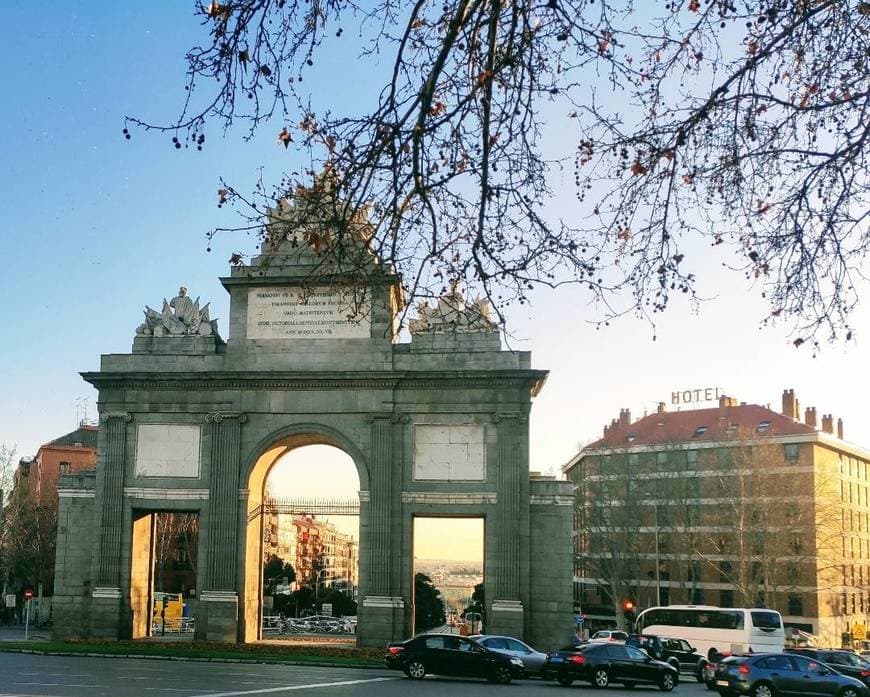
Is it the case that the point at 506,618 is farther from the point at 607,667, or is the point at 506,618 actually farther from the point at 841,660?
the point at 841,660

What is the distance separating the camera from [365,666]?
32.0m

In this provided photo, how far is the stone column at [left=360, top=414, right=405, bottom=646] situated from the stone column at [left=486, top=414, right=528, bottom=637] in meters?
3.44

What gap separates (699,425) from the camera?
83.1 m

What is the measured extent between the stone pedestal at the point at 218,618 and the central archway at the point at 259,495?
540 millimetres

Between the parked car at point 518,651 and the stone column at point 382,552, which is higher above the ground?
the stone column at point 382,552

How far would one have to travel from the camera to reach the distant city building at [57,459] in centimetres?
8919

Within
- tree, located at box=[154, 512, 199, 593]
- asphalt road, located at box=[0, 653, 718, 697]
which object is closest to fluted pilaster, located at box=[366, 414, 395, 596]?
asphalt road, located at box=[0, 653, 718, 697]

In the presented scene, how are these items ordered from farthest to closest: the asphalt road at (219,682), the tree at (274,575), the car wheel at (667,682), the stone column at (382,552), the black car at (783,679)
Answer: the tree at (274,575), the stone column at (382,552), the car wheel at (667,682), the black car at (783,679), the asphalt road at (219,682)

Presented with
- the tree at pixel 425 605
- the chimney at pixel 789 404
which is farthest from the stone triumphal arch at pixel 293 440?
the chimney at pixel 789 404

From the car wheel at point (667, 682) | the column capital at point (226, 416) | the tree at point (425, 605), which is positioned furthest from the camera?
the tree at point (425, 605)

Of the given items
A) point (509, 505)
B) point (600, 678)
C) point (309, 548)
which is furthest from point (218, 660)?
point (309, 548)

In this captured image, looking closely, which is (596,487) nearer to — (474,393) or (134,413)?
(474,393)

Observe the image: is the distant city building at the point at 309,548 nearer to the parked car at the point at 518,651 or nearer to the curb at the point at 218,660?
the curb at the point at 218,660

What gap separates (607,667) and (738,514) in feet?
102
